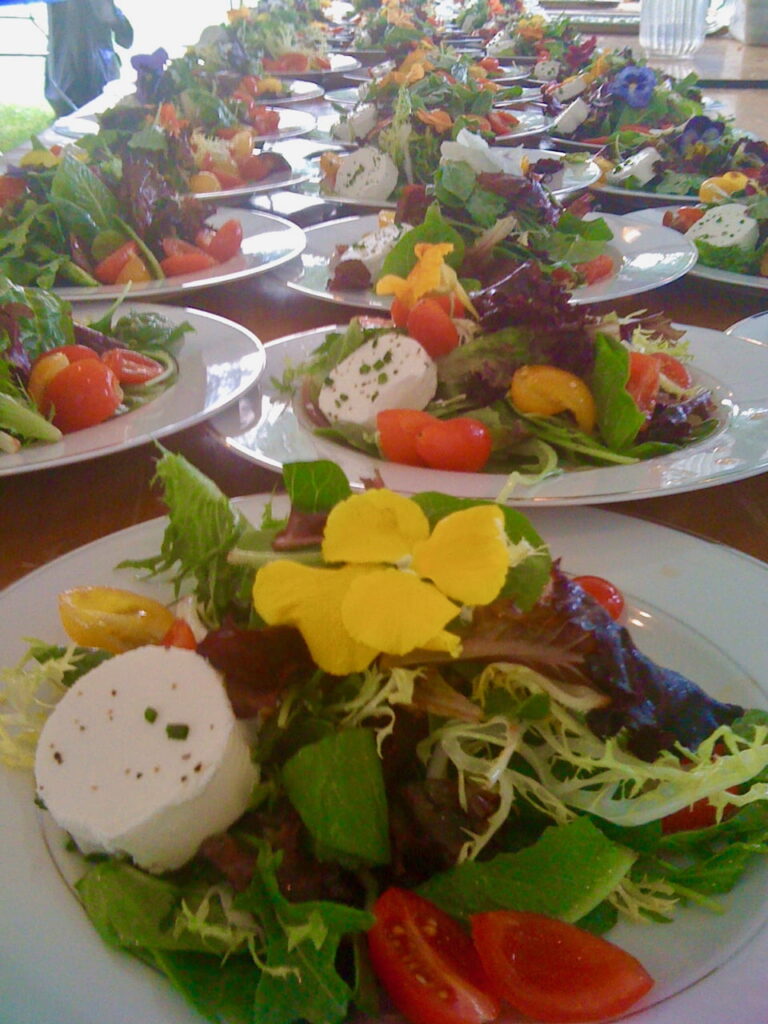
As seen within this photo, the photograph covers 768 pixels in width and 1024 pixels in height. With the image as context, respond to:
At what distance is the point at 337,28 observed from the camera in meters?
8.45

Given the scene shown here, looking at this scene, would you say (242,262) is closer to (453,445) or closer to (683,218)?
(453,445)

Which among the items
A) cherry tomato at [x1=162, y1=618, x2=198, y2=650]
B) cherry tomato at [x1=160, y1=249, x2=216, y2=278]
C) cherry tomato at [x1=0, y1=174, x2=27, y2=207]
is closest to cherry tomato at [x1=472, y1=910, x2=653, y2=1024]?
cherry tomato at [x1=162, y1=618, x2=198, y2=650]

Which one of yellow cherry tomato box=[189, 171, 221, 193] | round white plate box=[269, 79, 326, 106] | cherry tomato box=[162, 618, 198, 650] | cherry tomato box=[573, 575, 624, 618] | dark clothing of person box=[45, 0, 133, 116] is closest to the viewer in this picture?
cherry tomato box=[162, 618, 198, 650]

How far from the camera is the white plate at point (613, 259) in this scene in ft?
6.98

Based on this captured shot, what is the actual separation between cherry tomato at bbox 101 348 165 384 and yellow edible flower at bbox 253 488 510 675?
38.5 inches

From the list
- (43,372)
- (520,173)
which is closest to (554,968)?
(43,372)

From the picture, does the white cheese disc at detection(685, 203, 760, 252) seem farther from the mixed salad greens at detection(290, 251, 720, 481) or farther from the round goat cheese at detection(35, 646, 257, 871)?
the round goat cheese at detection(35, 646, 257, 871)

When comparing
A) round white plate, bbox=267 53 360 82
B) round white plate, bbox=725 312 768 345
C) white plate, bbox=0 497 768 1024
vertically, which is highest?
round white plate, bbox=267 53 360 82

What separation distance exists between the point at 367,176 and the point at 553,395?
5.66ft

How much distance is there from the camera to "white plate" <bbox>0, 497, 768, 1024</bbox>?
0.69 metres

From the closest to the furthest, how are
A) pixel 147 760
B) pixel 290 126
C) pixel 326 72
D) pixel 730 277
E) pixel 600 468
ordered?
pixel 147 760
pixel 600 468
pixel 730 277
pixel 290 126
pixel 326 72

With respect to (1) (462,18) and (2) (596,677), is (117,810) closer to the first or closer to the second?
(2) (596,677)

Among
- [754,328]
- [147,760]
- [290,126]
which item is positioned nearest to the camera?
[147,760]

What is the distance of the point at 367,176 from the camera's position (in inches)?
118
